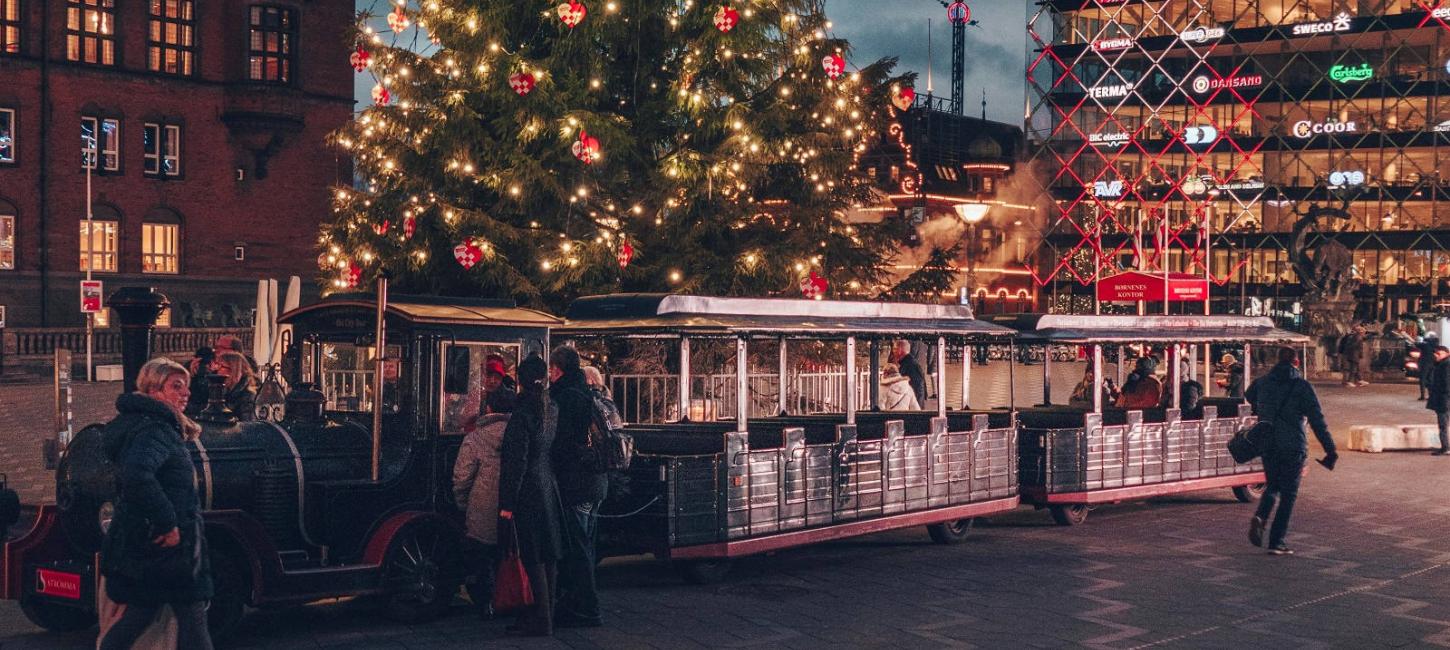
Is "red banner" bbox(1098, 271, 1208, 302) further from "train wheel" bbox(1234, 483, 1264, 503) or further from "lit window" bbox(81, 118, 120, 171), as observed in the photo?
"lit window" bbox(81, 118, 120, 171)

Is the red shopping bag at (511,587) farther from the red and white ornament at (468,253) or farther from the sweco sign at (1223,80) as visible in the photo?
the sweco sign at (1223,80)

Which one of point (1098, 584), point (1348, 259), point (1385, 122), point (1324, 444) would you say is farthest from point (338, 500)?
point (1385, 122)

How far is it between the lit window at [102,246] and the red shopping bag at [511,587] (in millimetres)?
40237

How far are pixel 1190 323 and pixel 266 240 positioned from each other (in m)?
37.6

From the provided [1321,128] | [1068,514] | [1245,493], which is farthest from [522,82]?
[1321,128]

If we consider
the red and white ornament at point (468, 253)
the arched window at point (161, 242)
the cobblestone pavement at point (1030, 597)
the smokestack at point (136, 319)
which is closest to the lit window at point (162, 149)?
the arched window at point (161, 242)

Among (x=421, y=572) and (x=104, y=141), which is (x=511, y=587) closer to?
(x=421, y=572)

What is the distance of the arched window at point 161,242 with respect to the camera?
4706 cm

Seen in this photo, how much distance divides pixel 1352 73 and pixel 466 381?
67.2 m

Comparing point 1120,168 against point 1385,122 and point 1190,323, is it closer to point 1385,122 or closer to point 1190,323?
point 1385,122

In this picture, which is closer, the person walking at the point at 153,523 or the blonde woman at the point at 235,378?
the person walking at the point at 153,523

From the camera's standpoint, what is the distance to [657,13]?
71.5ft

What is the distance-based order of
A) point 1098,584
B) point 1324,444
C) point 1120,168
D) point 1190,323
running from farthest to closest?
point 1120,168
point 1190,323
point 1324,444
point 1098,584

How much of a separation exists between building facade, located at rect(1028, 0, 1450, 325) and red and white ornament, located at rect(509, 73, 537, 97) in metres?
50.9
